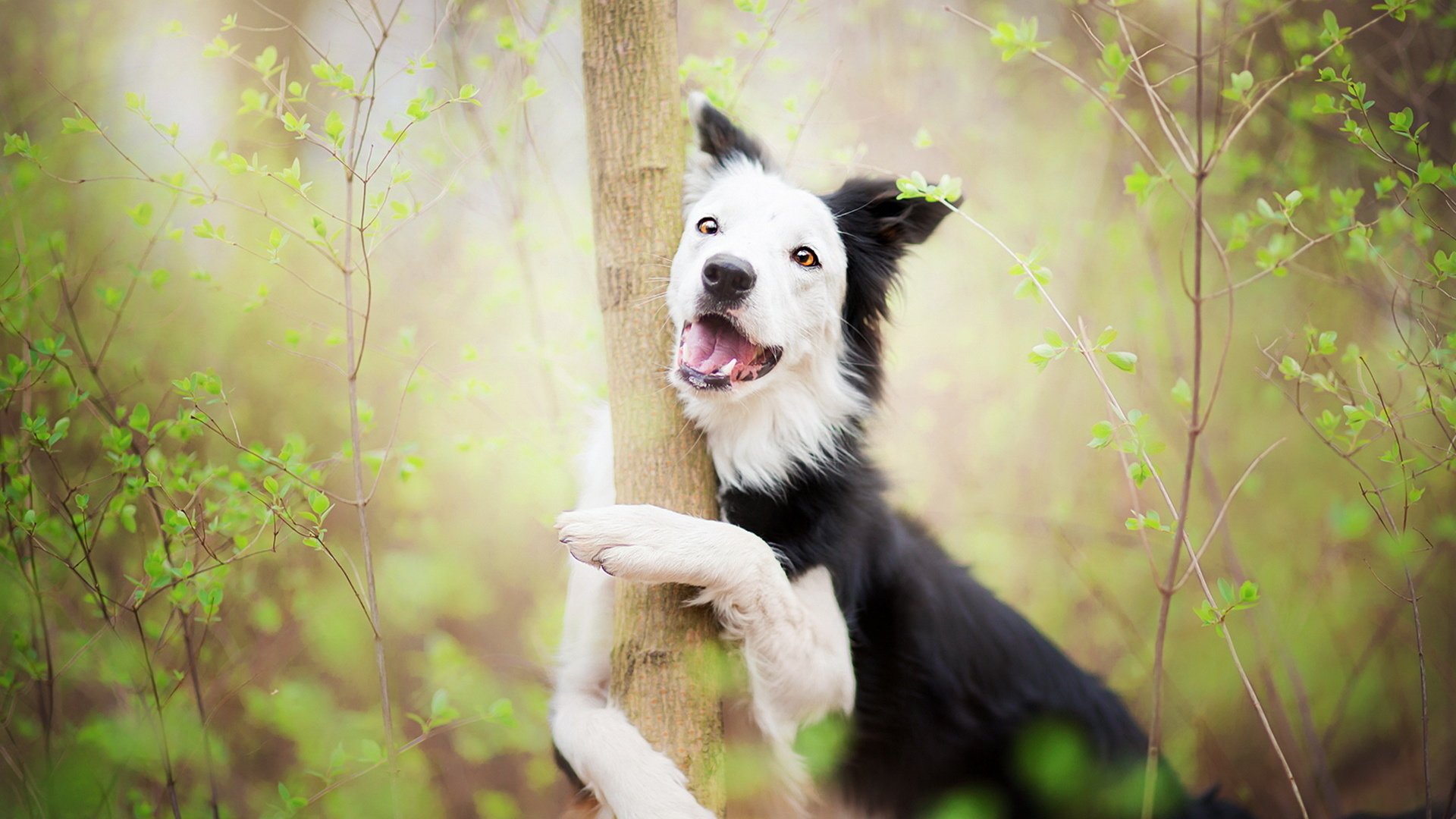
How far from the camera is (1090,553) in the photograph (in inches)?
195

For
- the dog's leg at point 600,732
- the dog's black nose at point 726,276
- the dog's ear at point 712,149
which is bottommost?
the dog's leg at point 600,732

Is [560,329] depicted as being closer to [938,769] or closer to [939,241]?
[939,241]

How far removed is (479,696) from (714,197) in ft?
9.24

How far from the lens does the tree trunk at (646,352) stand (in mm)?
2102

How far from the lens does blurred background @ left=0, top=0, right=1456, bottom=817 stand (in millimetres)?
3010

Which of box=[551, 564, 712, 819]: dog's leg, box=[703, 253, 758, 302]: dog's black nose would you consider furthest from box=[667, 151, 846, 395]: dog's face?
box=[551, 564, 712, 819]: dog's leg

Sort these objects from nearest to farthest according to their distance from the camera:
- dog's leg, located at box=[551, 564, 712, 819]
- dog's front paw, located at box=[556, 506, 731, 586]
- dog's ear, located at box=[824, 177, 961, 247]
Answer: dog's front paw, located at box=[556, 506, 731, 586]
dog's leg, located at box=[551, 564, 712, 819]
dog's ear, located at box=[824, 177, 961, 247]

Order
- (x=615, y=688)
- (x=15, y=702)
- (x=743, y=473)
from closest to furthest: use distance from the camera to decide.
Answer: (x=615, y=688), (x=743, y=473), (x=15, y=702)

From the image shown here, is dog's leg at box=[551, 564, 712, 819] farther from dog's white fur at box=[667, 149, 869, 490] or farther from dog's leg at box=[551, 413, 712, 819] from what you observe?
dog's white fur at box=[667, 149, 869, 490]

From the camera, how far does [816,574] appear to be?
2459mm

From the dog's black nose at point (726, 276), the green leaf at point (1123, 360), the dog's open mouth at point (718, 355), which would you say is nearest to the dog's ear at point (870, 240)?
the dog's open mouth at point (718, 355)

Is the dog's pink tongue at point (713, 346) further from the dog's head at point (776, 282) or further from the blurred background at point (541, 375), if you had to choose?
the blurred background at point (541, 375)

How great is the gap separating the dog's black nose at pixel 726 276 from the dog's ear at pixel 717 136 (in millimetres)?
655

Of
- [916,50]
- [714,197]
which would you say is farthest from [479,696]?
[916,50]
